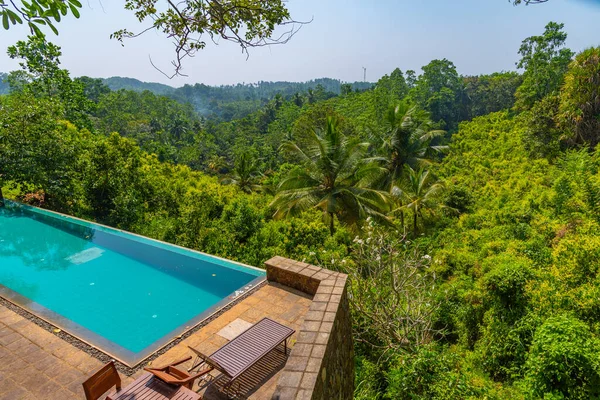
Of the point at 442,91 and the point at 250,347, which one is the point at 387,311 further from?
the point at 442,91

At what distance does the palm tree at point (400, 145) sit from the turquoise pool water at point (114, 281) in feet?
41.8

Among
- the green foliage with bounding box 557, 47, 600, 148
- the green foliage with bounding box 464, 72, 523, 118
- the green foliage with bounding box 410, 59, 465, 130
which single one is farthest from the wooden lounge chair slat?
the green foliage with bounding box 464, 72, 523, 118

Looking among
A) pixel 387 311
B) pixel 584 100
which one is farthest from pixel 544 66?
pixel 387 311

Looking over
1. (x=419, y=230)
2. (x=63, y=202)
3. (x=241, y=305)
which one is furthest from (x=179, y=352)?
(x=419, y=230)

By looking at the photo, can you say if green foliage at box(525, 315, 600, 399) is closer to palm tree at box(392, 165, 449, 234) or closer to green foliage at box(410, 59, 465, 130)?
palm tree at box(392, 165, 449, 234)

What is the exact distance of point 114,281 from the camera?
796 cm

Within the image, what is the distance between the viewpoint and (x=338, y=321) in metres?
4.91

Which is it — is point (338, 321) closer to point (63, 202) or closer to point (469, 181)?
point (63, 202)

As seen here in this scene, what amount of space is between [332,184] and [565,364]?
8363 mm

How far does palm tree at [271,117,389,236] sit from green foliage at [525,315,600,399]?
6.80 m

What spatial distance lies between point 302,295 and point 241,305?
1.07 meters

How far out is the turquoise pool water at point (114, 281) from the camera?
6215mm

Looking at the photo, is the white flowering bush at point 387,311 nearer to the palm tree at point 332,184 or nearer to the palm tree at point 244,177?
the palm tree at point 332,184

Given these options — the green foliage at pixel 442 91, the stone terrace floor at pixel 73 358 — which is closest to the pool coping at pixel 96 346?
the stone terrace floor at pixel 73 358
